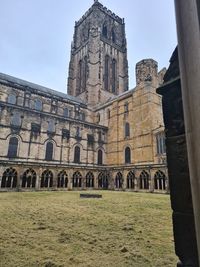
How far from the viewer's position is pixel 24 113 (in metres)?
25.2

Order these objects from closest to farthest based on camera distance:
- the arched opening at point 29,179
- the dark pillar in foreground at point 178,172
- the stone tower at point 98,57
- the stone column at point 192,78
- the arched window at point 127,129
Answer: the stone column at point 192,78, the dark pillar in foreground at point 178,172, the arched opening at point 29,179, the arched window at point 127,129, the stone tower at point 98,57

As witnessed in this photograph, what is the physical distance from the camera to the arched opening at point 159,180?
18469mm

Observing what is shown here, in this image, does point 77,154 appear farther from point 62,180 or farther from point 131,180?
point 131,180

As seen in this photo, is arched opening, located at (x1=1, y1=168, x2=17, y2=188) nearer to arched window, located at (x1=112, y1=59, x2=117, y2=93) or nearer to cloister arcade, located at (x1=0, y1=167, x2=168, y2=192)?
cloister arcade, located at (x1=0, y1=167, x2=168, y2=192)

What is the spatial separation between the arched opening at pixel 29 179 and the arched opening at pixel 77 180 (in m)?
4.71

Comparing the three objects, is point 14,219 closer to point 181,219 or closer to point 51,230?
point 51,230

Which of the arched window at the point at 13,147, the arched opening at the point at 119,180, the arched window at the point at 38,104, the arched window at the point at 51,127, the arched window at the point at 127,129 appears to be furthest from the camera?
the arched window at the point at 38,104

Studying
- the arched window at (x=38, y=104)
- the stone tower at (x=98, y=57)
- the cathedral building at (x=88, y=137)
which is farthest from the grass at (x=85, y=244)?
the stone tower at (x=98, y=57)

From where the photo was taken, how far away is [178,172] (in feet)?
5.93

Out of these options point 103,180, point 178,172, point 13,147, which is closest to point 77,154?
point 103,180

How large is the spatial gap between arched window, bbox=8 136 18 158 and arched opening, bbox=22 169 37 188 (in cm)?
536

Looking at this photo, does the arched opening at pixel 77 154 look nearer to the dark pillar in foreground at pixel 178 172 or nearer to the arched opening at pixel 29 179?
the arched opening at pixel 29 179

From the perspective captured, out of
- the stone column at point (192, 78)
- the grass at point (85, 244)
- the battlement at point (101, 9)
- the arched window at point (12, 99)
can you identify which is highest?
the battlement at point (101, 9)

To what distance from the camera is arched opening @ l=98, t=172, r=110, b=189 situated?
2461 cm
